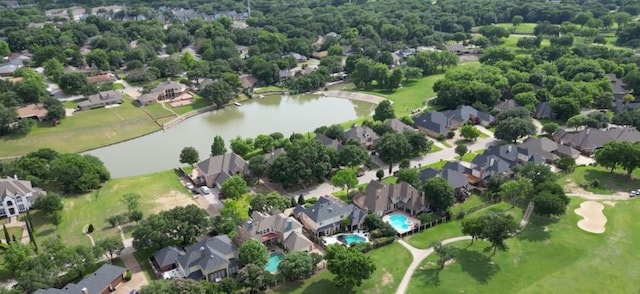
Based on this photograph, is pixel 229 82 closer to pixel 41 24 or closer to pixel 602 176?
pixel 602 176

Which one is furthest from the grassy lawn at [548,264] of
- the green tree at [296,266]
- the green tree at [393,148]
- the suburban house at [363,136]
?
the suburban house at [363,136]

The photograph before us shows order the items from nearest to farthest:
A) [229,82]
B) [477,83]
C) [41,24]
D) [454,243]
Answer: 1. [454,243]
2. [477,83]
3. [229,82]
4. [41,24]

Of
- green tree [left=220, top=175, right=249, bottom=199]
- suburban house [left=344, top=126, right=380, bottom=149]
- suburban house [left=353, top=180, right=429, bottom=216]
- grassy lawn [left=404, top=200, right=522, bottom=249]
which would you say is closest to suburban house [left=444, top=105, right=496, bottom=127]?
suburban house [left=344, top=126, right=380, bottom=149]

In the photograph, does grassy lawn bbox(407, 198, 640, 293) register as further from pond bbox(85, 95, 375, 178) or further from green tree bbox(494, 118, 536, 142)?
pond bbox(85, 95, 375, 178)

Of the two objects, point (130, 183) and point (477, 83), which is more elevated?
point (477, 83)

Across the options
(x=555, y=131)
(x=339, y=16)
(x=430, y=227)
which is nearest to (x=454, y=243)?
(x=430, y=227)

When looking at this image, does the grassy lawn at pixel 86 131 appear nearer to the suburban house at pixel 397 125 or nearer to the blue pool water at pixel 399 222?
the suburban house at pixel 397 125
